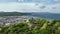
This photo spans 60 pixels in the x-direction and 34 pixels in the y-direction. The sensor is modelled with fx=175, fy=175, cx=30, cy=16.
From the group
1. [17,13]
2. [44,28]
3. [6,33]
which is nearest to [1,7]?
[17,13]

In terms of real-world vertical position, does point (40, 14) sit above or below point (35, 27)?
above

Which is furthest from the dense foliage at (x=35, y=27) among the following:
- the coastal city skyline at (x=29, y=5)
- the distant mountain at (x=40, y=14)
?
the coastal city skyline at (x=29, y=5)

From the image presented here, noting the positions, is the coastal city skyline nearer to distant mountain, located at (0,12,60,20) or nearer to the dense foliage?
distant mountain, located at (0,12,60,20)

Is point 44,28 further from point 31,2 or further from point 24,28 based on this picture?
point 31,2

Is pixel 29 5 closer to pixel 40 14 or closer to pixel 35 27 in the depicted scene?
pixel 40 14

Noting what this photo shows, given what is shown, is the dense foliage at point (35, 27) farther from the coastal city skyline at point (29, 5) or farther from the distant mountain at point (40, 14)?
the coastal city skyline at point (29, 5)

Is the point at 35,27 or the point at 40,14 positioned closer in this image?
the point at 35,27

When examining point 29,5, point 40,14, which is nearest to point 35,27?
point 40,14

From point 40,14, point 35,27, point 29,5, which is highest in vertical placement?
point 29,5
